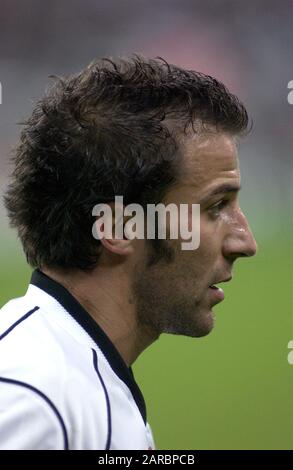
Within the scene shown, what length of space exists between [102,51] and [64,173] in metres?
5.50

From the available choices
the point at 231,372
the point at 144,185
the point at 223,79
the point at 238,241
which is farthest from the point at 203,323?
the point at 223,79

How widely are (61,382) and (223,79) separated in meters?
5.37

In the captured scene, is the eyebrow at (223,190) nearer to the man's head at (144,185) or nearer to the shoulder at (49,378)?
the man's head at (144,185)

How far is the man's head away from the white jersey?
14 cm

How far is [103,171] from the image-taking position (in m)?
1.55

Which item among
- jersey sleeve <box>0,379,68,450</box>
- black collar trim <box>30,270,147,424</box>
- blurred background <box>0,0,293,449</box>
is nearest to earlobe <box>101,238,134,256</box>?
black collar trim <box>30,270,147,424</box>

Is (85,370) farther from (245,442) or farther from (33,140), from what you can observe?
(245,442)

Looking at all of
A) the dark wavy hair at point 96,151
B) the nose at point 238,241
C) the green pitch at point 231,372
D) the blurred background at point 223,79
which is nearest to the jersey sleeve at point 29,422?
the dark wavy hair at point 96,151

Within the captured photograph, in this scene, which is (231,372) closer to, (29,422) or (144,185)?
(144,185)

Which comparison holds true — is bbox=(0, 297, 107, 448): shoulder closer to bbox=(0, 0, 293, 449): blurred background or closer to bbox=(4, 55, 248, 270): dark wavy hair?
bbox=(4, 55, 248, 270): dark wavy hair

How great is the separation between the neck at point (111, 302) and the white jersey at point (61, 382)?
47mm

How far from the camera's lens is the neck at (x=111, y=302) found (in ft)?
4.94

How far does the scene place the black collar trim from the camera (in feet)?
4.69

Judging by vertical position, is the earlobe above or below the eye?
below
